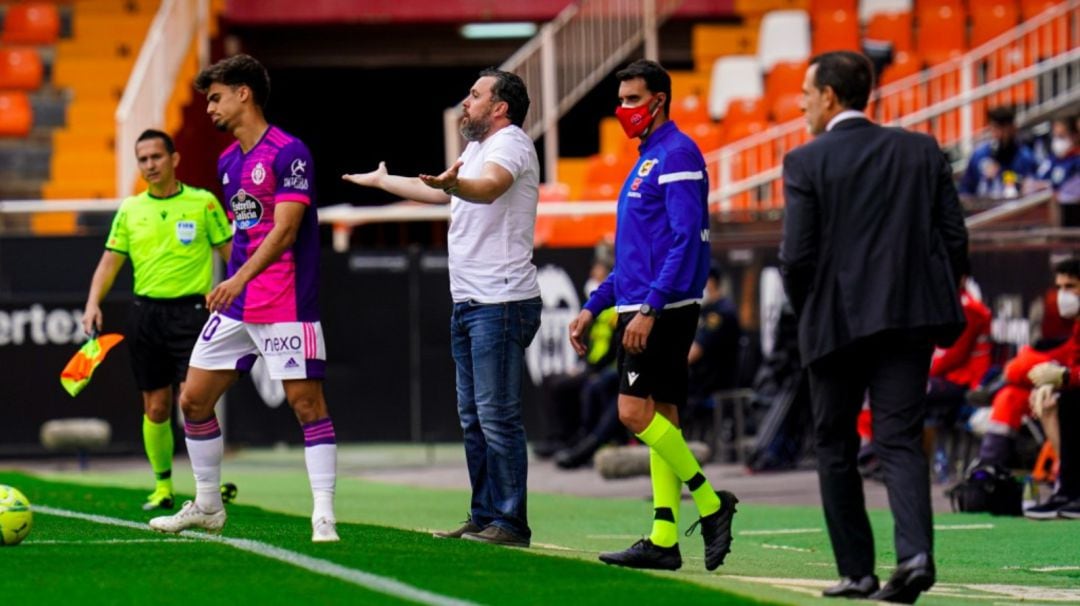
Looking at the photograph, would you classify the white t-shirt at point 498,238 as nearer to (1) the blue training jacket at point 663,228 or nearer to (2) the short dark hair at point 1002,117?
(1) the blue training jacket at point 663,228

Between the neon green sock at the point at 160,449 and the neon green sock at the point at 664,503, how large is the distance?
4039mm

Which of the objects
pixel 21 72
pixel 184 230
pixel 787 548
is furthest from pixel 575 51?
pixel 787 548

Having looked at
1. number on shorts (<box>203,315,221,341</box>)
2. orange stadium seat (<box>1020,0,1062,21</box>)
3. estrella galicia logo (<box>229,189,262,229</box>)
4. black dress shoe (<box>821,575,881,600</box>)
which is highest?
orange stadium seat (<box>1020,0,1062,21</box>)

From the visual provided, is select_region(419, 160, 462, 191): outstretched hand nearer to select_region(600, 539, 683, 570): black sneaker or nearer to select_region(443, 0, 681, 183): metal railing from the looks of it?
select_region(600, 539, 683, 570): black sneaker

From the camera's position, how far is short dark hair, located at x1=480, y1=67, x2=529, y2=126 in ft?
31.1

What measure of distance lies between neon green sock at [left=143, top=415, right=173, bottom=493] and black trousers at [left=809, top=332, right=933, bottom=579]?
17.5 feet

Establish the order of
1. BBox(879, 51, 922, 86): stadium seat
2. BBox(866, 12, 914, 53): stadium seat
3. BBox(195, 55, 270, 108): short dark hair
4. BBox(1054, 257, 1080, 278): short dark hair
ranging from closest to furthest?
1. BBox(195, 55, 270, 108): short dark hair
2. BBox(1054, 257, 1080, 278): short dark hair
3. BBox(879, 51, 922, 86): stadium seat
4. BBox(866, 12, 914, 53): stadium seat

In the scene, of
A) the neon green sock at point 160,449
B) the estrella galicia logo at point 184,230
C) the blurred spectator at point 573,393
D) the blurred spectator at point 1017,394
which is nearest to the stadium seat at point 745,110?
the blurred spectator at point 573,393

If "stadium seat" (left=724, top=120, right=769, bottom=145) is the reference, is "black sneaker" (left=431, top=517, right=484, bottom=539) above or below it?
below

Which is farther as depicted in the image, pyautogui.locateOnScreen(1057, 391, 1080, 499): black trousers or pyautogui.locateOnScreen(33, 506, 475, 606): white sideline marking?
pyautogui.locateOnScreen(1057, 391, 1080, 499): black trousers

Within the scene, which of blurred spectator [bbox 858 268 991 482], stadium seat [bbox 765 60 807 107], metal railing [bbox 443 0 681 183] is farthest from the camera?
metal railing [bbox 443 0 681 183]

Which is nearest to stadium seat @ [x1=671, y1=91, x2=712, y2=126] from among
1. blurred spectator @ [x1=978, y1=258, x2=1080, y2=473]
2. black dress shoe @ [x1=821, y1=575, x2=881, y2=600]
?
blurred spectator @ [x1=978, y1=258, x2=1080, y2=473]

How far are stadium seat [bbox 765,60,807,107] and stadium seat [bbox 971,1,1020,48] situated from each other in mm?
2178

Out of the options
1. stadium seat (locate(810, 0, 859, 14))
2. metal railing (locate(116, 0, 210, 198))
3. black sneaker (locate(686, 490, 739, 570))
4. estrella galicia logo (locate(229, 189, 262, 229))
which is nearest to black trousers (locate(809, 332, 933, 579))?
black sneaker (locate(686, 490, 739, 570))
